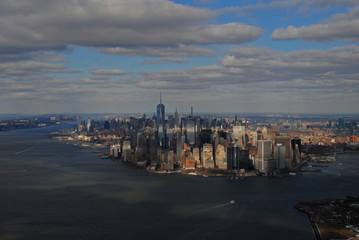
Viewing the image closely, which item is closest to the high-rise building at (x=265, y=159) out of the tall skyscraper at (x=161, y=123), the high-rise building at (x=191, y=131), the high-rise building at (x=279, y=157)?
the high-rise building at (x=279, y=157)

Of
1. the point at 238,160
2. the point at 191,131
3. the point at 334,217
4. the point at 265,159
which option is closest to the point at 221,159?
the point at 238,160

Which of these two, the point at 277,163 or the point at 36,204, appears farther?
the point at 277,163

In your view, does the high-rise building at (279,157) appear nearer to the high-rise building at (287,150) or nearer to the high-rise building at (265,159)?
the high-rise building at (287,150)

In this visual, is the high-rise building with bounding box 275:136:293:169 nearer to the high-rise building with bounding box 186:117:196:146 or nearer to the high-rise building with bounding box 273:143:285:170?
the high-rise building with bounding box 273:143:285:170

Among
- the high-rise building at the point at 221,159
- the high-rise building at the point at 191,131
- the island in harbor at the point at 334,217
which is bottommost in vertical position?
the island in harbor at the point at 334,217

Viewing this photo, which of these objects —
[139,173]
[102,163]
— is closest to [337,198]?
Answer: [139,173]

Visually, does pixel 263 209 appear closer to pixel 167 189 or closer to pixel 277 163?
pixel 167 189

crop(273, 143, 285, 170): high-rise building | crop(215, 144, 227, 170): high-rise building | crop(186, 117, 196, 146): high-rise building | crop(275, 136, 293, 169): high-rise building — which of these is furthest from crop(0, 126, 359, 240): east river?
crop(186, 117, 196, 146): high-rise building

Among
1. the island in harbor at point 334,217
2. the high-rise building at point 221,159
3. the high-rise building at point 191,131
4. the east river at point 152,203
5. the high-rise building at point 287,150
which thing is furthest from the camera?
the high-rise building at point 191,131
